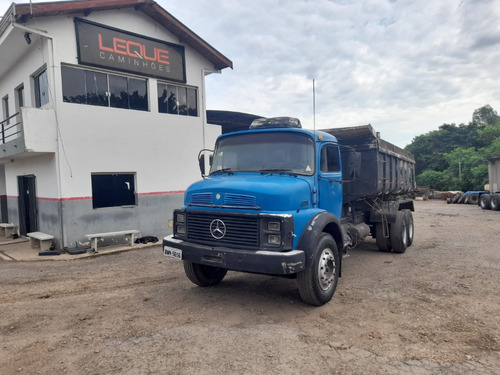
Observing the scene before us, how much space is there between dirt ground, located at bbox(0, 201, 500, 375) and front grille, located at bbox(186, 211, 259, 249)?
3.35 ft

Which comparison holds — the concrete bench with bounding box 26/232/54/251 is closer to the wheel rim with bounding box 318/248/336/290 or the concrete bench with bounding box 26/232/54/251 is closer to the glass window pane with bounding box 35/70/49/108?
the glass window pane with bounding box 35/70/49/108

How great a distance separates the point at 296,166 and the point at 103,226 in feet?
24.6

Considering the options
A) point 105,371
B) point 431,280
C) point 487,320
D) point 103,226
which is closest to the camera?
point 105,371

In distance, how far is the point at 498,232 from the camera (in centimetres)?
1219

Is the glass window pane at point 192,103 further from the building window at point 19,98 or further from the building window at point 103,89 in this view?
the building window at point 19,98

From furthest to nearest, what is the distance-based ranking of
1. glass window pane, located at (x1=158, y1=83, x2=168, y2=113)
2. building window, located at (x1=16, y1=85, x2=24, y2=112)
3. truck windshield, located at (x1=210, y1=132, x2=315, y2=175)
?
building window, located at (x1=16, y1=85, x2=24, y2=112)
glass window pane, located at (x1=158, y1=83, x2=168, y2=113)
truck windshield, located at (x1=210, y1=132, x2=315, y2=175)

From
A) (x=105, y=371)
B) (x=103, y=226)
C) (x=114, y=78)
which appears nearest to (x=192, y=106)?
(x=114, y=78)

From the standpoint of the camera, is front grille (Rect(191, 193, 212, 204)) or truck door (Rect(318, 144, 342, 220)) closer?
front grille (Rect(191, 193, 212, 204))

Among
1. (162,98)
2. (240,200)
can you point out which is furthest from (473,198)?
(240,200)

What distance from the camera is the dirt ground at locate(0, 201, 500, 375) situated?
142 inches

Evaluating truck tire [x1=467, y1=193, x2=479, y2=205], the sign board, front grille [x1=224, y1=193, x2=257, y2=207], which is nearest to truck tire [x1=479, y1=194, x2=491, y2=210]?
truck tire [x1=467, y1=193, x2=479, y2=205]

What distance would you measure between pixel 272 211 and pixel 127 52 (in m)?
9.42

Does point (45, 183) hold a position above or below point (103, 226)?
above

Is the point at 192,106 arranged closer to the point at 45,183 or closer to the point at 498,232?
the point at 45,183
